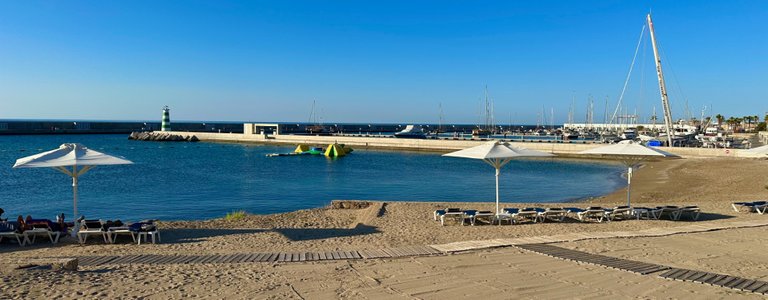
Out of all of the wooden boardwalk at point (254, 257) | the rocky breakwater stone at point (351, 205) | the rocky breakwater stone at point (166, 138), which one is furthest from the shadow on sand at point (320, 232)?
the rocky breakwater stone at point (166, 138)

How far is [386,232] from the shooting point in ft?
40.3

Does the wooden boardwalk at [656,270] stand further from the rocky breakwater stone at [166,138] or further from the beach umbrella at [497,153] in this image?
the rocky breakwater stone at [166,138]

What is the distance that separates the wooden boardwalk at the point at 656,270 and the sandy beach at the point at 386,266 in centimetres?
25

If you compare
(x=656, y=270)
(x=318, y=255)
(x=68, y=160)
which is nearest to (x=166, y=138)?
(x=68, y=160)

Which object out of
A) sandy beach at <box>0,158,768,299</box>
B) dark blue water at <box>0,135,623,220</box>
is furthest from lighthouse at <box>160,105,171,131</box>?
sandy beach at <box>0,158,768,299</box>

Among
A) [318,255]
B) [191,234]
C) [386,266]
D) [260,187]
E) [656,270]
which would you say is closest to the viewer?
[656,270]

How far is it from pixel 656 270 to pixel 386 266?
416 centimetres

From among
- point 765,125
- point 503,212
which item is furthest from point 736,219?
point 765,125

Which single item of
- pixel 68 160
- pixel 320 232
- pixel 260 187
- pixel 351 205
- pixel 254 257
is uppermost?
pixel 68 160

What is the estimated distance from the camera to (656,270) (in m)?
8.23

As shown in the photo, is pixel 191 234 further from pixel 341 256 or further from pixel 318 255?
pixel 341 256

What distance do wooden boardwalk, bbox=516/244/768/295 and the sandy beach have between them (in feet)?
0.81

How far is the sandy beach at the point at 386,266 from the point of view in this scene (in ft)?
23.5

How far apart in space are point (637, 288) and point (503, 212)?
643cm
